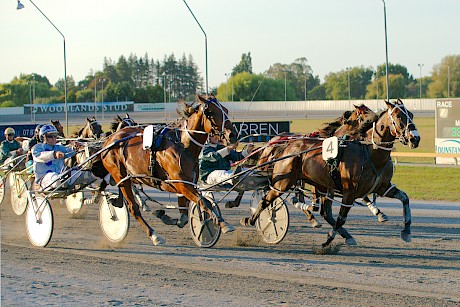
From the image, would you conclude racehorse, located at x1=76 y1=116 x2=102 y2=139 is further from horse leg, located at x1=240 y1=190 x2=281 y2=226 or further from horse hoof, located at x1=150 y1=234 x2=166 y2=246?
horse leg, located at x1=240 y1=190 x2=281 y2=226

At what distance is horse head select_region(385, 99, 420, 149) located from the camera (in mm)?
8914

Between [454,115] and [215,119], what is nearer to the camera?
[215,119]

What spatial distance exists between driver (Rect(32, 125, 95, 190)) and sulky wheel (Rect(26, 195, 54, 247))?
28 cm

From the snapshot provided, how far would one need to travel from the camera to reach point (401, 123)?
9039 millimetres

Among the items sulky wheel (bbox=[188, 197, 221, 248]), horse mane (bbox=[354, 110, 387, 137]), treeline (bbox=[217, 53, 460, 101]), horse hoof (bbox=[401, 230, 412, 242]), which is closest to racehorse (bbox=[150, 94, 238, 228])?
sulky wheel (bbox=[188, 197, 221, 248])

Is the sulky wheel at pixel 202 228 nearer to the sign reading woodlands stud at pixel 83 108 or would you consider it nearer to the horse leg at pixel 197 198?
the horse leg at pixel 197 198

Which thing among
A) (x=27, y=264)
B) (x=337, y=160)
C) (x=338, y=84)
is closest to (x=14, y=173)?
(x=27, y=264)

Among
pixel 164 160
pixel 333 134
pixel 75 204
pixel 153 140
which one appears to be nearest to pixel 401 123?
pixel 333 134

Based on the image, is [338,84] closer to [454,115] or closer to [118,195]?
[454,115]

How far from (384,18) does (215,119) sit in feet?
48.5

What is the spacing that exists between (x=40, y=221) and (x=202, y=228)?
2301 millimetres

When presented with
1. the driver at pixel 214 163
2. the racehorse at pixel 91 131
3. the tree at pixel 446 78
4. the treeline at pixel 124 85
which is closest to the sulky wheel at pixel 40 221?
the driver at pixel 214 163

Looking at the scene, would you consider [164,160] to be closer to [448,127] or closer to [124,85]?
[448,127]

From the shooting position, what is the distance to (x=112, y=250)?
31.9ft
